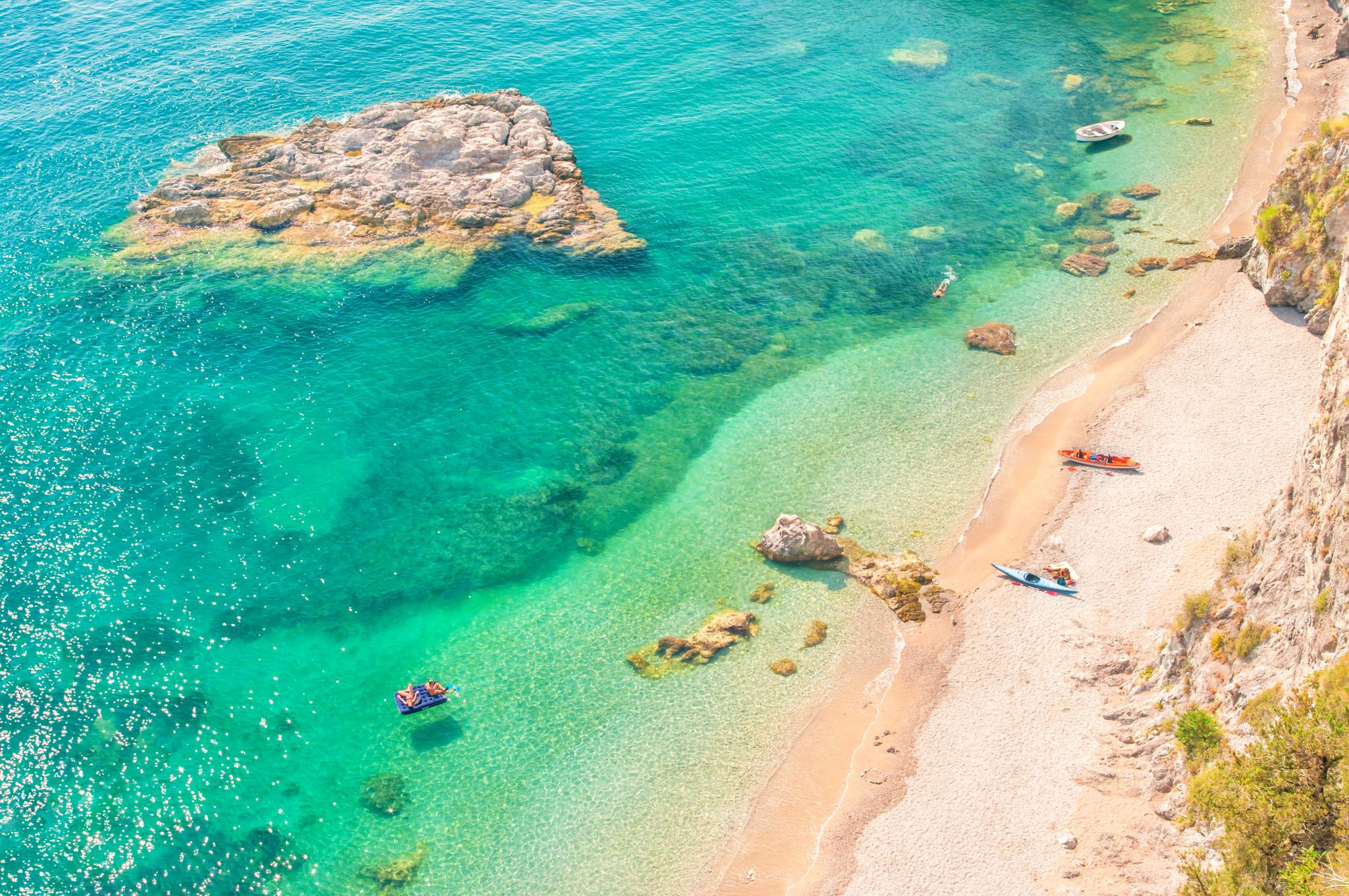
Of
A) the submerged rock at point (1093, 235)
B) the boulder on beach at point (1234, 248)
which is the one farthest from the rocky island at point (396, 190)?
the boulder on beach at point (1234, 248)

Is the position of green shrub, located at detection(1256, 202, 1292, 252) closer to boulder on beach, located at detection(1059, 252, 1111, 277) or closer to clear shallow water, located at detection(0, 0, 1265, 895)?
clear shallow water, located at detection(0, 0, 1265, 895)

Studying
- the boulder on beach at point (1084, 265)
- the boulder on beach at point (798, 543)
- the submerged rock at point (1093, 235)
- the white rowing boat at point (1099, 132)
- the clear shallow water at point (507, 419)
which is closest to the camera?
the clear shallow water at point (507, 419)

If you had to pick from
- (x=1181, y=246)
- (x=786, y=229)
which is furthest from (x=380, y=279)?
(x=1181, y=246)

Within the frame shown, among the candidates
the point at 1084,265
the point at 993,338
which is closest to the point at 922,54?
the point at 1084,265

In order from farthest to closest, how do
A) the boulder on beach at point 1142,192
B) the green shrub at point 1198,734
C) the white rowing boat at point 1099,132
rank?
the white rowing boat at point 1099,132
the boulder on beach at point 1142,192
the green shrub at point 1198,734

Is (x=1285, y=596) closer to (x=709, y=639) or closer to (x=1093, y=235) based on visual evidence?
(x=709, y=639)

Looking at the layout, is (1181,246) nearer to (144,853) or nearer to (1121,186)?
(1121,186)

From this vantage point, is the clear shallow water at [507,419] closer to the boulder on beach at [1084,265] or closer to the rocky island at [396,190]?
the boulder on beach at [1084,265]
